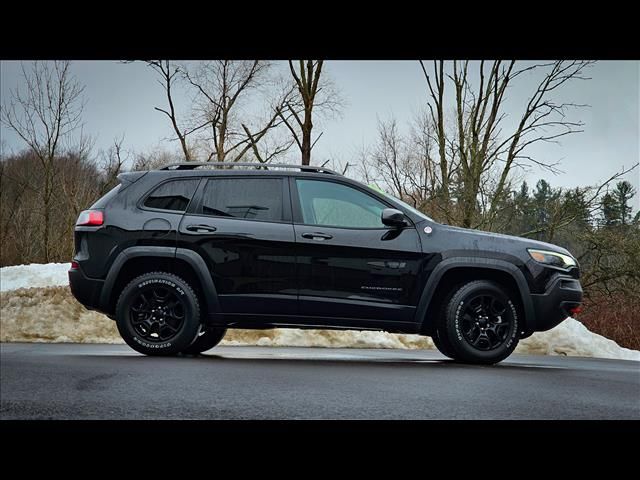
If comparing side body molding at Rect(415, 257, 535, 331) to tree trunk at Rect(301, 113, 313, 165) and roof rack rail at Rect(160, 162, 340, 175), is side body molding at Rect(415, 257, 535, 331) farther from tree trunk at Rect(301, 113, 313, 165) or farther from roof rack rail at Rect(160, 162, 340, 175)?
tree trunk at Rect(301, 113, 313, 165)

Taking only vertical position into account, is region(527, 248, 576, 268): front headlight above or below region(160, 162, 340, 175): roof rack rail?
below

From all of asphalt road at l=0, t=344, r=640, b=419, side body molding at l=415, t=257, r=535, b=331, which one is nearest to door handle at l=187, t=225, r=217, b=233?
asphalt road at l=0, t=344, r=640, b=419

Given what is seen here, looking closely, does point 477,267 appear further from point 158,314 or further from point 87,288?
point 87,288

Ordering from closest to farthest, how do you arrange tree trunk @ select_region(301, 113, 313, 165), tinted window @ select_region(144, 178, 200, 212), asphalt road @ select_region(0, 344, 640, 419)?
asphalt road @ select_region(0, 344, 640, 419), tinted window @ select_region(144, 178, 200, 212), tree trunk @ select_region(301, 113, 313, 165)

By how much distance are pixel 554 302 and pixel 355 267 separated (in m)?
1.87

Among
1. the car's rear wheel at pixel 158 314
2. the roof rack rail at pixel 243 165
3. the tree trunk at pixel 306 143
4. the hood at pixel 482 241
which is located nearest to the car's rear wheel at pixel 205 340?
the car's rear wheel at pixel 158 314

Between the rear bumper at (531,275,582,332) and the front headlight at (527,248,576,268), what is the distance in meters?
0.13

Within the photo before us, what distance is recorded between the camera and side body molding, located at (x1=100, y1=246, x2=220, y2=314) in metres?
6.20

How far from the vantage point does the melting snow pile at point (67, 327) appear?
379 inches
